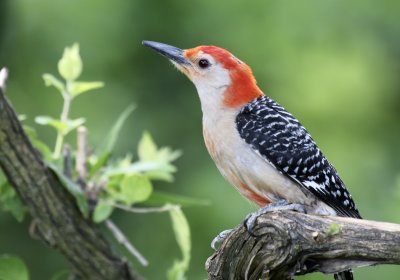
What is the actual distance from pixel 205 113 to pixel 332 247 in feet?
5.36

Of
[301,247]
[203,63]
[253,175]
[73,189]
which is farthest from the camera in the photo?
[203,63]

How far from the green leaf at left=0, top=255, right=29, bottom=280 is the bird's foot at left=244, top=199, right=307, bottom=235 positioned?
1.30 meters

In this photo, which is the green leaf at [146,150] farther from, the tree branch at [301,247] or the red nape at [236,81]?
the tree branch at [301,247]

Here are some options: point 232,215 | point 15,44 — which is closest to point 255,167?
point 232,215

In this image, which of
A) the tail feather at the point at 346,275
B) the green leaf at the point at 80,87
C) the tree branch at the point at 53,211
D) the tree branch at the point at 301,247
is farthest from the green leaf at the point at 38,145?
the tail feather at the point at 346,275

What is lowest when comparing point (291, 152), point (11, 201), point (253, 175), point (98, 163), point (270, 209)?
point (11, 201)

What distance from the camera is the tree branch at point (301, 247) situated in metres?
3.68

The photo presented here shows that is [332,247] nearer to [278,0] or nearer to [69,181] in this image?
[69,181]

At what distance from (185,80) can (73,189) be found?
4232 millimetres

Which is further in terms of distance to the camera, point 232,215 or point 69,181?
point 232,215

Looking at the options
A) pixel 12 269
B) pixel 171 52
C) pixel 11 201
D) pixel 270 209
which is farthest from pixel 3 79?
pixel 270 209

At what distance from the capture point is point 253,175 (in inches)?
186

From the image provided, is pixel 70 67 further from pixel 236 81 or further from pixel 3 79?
pixel 236 81

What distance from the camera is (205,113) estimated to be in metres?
5.15
